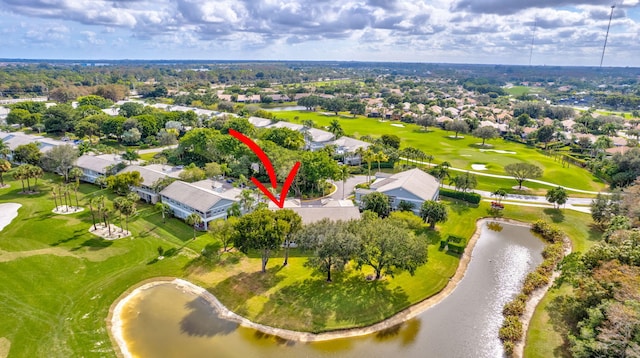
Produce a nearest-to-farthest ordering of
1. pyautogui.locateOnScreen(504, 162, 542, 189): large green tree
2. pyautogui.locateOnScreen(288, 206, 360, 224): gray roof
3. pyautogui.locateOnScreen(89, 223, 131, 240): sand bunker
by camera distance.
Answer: pyautogui.locateOnScreen(288, 206, 360, 224): gray roof, pyautogui.locateOnScreen(89, 223, 131, 240): sand bunker, pyautogui.locateOnScreen(504, 162, 542, 189): large green tree

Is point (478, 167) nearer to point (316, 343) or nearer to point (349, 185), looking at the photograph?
point (349, 185)

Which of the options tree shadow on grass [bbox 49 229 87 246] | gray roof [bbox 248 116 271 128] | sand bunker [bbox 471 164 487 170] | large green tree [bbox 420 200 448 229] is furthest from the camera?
→ gray roof [bbox 248 116 271 128]

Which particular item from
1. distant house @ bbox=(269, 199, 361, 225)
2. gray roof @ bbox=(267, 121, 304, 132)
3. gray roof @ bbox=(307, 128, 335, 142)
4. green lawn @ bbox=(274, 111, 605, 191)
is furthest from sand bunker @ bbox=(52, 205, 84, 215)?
green lawn @ bbox=(274, 111, 605, 191)

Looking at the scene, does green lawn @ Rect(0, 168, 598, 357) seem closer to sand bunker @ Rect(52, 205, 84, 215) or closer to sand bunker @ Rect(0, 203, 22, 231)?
sand bunker @ Rect(0, 203, 22, 231)

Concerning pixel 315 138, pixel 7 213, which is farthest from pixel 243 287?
pixel 315 138

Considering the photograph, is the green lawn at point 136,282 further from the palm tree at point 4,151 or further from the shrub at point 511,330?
the palm tree at point 4,151

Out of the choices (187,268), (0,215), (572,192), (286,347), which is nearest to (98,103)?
(0,215)
